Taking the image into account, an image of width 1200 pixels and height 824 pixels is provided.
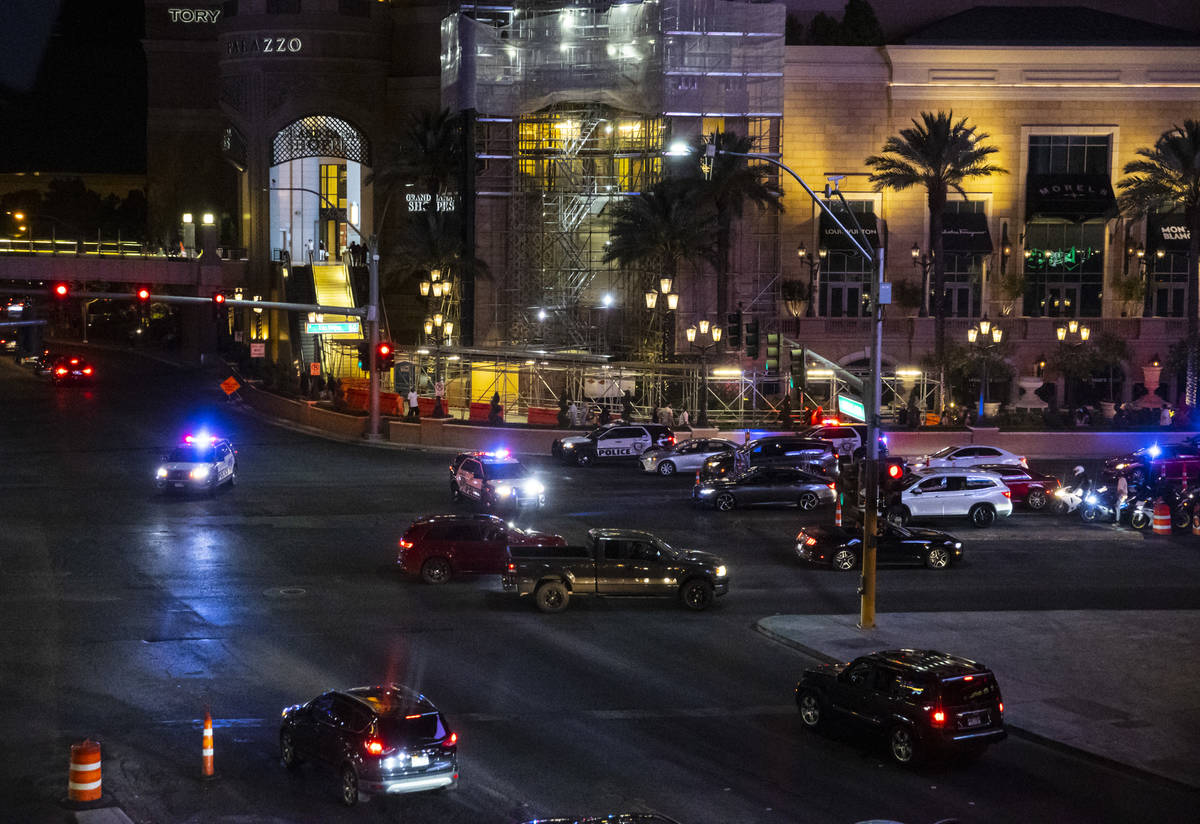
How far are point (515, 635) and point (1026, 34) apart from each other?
54813 millimetres

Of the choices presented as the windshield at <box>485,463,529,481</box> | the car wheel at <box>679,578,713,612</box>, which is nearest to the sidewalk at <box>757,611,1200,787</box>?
the car wheel at <box>679,578,713,612</box>

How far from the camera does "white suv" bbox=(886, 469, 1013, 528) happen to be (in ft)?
117

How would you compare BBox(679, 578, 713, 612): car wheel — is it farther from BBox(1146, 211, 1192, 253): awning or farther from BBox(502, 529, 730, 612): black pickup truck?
BBox(1146, 211, 1192, 253): awning

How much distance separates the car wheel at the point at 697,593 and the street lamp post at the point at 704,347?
24955mm

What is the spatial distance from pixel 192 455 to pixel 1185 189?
1605 inches

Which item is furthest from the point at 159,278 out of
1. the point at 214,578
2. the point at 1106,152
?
the point at 214,578

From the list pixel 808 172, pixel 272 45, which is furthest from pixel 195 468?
pixel 272 45

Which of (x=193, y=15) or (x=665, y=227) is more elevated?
(x=193, y=15)

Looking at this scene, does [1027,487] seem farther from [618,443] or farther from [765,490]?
[618,443]

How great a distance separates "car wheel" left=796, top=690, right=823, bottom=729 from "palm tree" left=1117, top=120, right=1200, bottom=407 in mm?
41777

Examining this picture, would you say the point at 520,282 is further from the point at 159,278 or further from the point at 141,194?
the point at 141,194

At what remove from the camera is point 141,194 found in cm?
13762

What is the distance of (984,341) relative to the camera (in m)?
56.4

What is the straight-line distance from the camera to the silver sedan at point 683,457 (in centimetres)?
4381
